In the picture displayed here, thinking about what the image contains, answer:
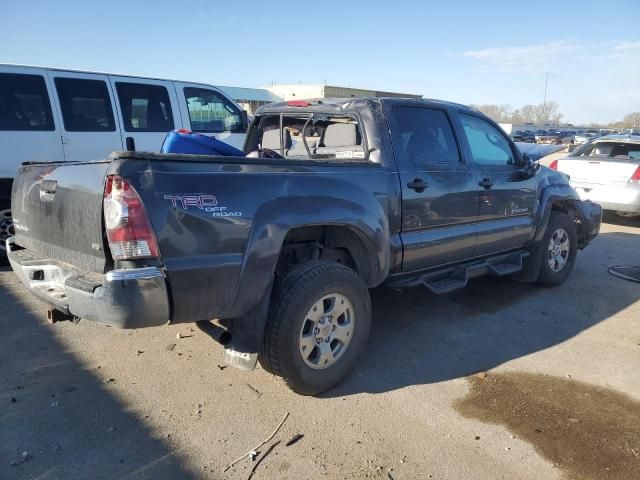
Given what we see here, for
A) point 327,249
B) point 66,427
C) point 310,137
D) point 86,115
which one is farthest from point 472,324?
point 86,115

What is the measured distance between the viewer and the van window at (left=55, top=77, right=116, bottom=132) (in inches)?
244

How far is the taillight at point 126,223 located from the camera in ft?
8.12

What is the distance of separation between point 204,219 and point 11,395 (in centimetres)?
178

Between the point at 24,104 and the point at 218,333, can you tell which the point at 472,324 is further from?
the point at 24,104

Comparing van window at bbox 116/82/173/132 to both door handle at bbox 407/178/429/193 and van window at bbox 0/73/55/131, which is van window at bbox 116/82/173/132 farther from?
door handle at bbox 407/178/429/193

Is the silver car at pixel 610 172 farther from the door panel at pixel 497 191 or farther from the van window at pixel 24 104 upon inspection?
the van window at pixel 24 104

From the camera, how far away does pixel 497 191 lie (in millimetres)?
4676

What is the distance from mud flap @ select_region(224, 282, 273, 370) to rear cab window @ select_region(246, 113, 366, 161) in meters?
1.53

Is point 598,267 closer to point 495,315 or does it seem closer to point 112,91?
point 495,315

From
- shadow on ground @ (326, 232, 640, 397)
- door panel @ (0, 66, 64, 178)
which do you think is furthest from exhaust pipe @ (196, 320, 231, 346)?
door panel @ (0, 66, 64, 178)

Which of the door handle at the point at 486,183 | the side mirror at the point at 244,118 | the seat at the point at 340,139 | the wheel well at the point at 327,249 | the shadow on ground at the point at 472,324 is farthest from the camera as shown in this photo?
the side mirror at the point at 244,118

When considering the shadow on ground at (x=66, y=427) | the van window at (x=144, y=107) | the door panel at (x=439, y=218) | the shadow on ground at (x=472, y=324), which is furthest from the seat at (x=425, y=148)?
the van window at (x=144, y=107)

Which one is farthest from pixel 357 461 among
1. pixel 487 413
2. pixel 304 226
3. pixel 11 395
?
pixel 11 395

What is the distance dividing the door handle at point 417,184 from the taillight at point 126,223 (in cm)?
203
